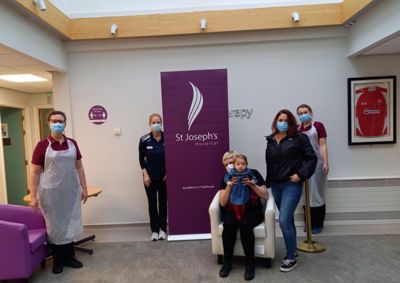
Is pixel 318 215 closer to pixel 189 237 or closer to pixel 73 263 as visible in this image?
pixel 189 237

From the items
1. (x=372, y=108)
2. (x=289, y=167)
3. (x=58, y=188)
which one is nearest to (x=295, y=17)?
(x=372, y=108)

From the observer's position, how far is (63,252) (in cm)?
327

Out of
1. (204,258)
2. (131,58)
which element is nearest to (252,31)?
(131,58)

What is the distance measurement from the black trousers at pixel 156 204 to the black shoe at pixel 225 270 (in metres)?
1.24

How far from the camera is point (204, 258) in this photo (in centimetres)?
336

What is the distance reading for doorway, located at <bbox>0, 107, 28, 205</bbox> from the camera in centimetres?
630

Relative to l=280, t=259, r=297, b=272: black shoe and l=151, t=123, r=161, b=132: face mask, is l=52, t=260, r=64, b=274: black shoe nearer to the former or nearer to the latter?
l=151, t=123, r=161, b=132: face mask

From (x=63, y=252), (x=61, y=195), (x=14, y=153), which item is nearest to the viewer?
(x=61, y=195)

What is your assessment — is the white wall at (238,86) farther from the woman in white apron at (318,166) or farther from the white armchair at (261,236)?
the white armchair at (261,236)

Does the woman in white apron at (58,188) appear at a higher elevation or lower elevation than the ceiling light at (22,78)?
lower

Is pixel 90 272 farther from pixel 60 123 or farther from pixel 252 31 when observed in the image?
pixel 252 31

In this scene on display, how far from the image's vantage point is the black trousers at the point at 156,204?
400 centimetres

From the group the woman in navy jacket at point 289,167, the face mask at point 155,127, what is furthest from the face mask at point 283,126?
the face mask at point 155,127

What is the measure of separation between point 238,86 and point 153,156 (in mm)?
1501
